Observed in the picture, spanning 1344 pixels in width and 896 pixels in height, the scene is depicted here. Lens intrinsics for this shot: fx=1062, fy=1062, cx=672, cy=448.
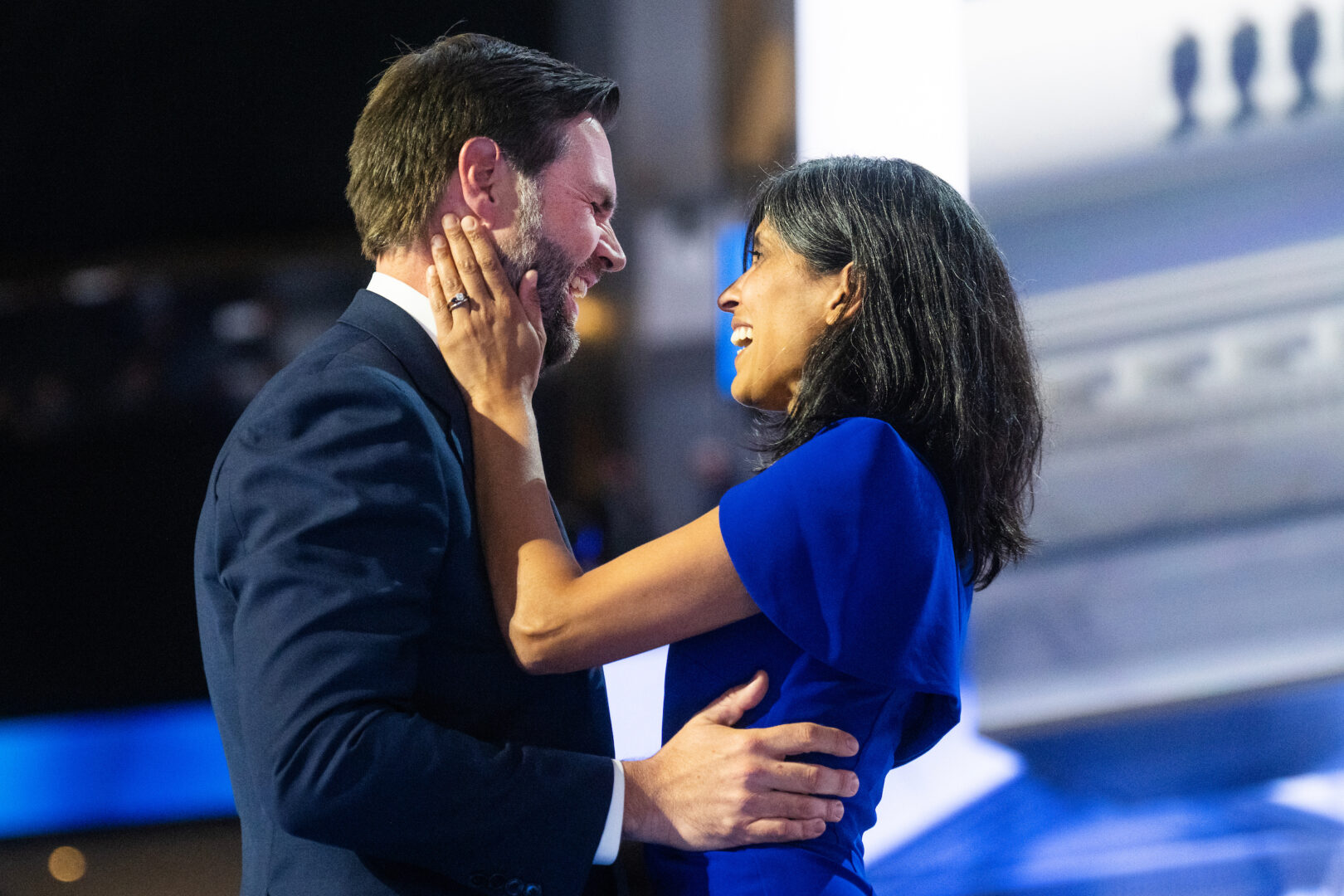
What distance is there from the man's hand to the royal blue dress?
0.04 metres

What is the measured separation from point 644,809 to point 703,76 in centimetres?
374

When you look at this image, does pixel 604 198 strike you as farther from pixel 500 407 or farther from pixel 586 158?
pixel 500 407

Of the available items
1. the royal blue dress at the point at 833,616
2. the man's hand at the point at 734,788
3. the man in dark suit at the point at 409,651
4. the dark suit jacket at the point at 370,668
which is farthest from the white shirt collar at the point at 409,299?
the man's hand at the point at 734,788

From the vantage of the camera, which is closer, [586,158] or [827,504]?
[827,504]

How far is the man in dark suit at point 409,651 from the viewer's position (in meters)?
0.99

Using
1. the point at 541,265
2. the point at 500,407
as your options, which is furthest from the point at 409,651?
the point at 541,265

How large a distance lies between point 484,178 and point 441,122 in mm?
94

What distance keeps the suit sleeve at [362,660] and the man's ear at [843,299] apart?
597 mm

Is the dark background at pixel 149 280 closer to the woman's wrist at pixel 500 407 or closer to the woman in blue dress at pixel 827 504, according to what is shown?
the woman in blue dress at pixel 827 504

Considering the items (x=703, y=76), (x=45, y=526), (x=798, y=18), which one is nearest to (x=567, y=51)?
(x=703, y=76)

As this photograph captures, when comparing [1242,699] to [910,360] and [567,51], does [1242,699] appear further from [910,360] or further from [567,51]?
[567,51]

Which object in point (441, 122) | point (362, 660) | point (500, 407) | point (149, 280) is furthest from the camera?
point (149, 280)

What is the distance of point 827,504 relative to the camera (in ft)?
3.85

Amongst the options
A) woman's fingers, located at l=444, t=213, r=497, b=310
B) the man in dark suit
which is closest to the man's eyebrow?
the man in dark suit
